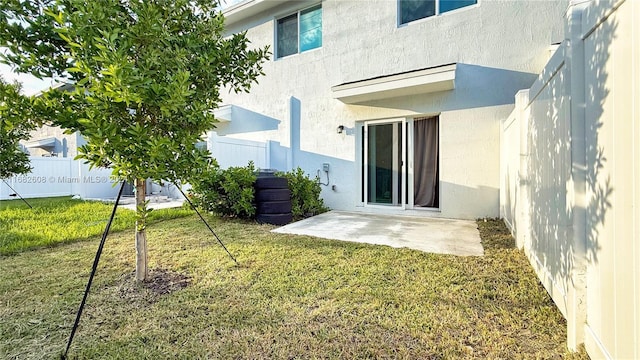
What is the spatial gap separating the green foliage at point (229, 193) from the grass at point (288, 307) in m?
2.55

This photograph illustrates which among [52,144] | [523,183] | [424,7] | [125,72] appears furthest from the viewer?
[52,144]

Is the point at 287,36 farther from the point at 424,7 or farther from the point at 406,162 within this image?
the point at 406,162

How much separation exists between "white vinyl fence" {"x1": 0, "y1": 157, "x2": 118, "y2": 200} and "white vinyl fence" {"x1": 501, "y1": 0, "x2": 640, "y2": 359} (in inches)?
632

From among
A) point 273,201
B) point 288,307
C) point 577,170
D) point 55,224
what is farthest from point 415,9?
point 55,224

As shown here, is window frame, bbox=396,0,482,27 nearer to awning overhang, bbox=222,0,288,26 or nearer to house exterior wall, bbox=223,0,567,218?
house exterior wall, bbox=223,0,567,218

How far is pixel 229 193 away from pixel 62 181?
39.5 ft

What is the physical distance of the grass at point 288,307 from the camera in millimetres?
2254

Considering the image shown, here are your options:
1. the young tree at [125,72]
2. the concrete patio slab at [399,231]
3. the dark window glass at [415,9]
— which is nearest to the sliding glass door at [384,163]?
the concrete patio slab at [399,231]

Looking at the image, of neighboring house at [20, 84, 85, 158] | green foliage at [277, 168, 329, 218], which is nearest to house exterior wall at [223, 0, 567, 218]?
green foliage at [277, 168, 329, 218]

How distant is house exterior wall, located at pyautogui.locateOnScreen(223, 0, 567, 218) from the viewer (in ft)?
21.9

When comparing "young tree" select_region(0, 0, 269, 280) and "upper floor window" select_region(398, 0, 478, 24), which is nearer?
"young tree" select_region(0, 0, 269, 280)

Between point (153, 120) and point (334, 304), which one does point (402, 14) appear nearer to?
point (153, 120)

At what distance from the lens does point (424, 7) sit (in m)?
7.69

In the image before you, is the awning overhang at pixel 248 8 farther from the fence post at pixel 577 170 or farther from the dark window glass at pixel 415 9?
the fence post at pixel 577 170
